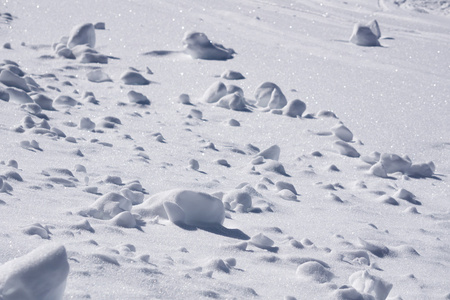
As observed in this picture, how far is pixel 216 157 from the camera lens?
2441 millimetres

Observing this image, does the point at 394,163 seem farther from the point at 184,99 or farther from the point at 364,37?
the point at 364,37

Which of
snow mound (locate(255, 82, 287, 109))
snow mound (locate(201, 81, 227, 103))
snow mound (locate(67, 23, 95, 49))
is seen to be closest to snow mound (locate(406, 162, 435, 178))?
snow mound (locate(255, 82, 287, 109))

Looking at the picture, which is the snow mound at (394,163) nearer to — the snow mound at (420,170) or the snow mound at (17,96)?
the snow mound at (420,170)

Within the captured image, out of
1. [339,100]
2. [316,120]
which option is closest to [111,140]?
[316,120]

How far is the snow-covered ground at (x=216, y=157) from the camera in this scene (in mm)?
1399

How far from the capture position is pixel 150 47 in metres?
4.00

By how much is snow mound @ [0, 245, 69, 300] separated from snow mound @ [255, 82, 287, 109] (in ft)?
6.95

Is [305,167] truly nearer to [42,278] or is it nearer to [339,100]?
[339,100]

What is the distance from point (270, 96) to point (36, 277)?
87.1 inches

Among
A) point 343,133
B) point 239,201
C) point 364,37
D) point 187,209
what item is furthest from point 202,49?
point 187,209

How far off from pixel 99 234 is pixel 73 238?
0.24ft

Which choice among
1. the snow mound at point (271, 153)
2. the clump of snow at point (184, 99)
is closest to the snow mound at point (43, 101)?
the clump of snow at point (184, 99)

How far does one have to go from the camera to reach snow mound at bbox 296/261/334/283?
146cm

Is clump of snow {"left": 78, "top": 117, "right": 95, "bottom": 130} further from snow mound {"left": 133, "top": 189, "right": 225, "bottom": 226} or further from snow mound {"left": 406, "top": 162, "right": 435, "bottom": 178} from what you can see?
snow mound {"left": 406, "top": 162, "right": 435, "bottom": 178}
